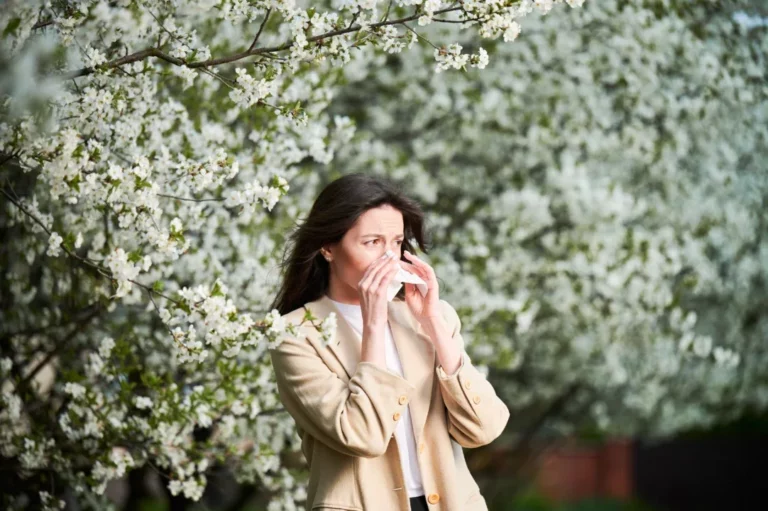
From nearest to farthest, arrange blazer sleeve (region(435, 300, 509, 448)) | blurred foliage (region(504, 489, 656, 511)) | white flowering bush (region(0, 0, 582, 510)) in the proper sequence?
1. blazer sleeve (region(435, 300, 509, 448))
2. white flowering bush (region(0, 0, 582, 510))
3. blurred foliage (region(504, 489, 656, 511))

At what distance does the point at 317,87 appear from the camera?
520 cm

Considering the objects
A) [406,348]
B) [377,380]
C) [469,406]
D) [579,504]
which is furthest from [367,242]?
[579,504]

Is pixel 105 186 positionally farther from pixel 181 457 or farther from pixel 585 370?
pixel 585 370

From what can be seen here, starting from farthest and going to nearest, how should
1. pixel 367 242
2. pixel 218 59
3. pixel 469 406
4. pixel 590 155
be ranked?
pixel 590 155, pixel 218 59, pixel 367 242, pixel 469 406

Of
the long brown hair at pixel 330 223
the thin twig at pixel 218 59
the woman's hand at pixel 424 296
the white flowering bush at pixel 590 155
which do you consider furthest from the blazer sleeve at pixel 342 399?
the white flowering bush at pixel 590 155

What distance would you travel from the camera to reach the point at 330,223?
3.09 meters

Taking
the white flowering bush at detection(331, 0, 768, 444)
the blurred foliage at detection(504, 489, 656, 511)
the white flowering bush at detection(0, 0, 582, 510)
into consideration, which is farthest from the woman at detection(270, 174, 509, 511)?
the blurred foliage at detection(504, 489, 656, 511)

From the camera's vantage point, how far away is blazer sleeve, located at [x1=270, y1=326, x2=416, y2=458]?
274 centimetres

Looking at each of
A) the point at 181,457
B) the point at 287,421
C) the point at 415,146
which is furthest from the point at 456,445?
the point at 415,146

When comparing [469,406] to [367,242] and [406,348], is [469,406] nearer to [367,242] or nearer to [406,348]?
[406,348]

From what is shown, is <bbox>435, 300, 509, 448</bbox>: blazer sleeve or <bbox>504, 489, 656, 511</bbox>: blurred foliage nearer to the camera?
<bbox>435, 300, 509, 448</bbox>: blazer sleeve

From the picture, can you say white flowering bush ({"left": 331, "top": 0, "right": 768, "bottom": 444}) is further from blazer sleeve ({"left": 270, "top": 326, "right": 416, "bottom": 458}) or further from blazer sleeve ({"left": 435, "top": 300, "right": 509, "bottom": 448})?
blazer sleeve ({"left": 270, "top": 326, "right": 416, "bottom": 458})

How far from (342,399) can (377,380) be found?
0.10 metres

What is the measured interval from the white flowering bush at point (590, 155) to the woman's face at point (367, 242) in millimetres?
3531
